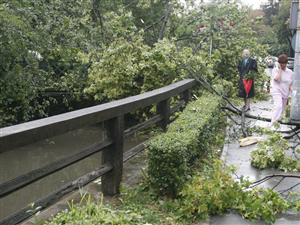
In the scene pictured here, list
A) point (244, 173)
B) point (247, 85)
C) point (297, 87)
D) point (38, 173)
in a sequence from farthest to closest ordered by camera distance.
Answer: point (247, 85)
point (297, 87)
point (244, 173)
point (38, 173)

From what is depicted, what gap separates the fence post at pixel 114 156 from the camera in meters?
5.38

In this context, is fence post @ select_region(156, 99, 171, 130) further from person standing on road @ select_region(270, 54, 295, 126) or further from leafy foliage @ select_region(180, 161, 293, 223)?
person standing on road @ select_region(270, 54, 295, 126)

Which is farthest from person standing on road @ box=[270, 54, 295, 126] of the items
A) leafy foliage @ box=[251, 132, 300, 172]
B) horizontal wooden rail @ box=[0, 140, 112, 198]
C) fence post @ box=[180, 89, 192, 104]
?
horizontal wooden rail @ box=[0, 140, 112, 198]

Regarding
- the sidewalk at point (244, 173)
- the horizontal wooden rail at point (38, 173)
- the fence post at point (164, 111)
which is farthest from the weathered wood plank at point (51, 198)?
the fence post at point (164, 111)

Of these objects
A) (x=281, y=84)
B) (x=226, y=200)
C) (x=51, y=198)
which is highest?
(x=51, y=198)

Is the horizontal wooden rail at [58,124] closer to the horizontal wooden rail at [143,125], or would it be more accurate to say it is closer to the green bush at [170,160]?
the horizontal wooden rail at [143,125]

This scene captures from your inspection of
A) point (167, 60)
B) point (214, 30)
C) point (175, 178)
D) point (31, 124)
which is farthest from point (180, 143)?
point (214, 30)

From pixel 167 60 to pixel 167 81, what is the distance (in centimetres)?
66

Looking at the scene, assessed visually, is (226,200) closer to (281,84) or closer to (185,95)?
(185,95)

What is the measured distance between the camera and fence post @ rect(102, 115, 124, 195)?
17.6 ft

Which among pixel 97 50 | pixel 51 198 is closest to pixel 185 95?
pixel 97 50

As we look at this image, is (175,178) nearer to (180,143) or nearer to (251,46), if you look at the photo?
(180,143)

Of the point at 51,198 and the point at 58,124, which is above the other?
the point at 58,124

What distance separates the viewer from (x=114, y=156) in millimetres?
5438
